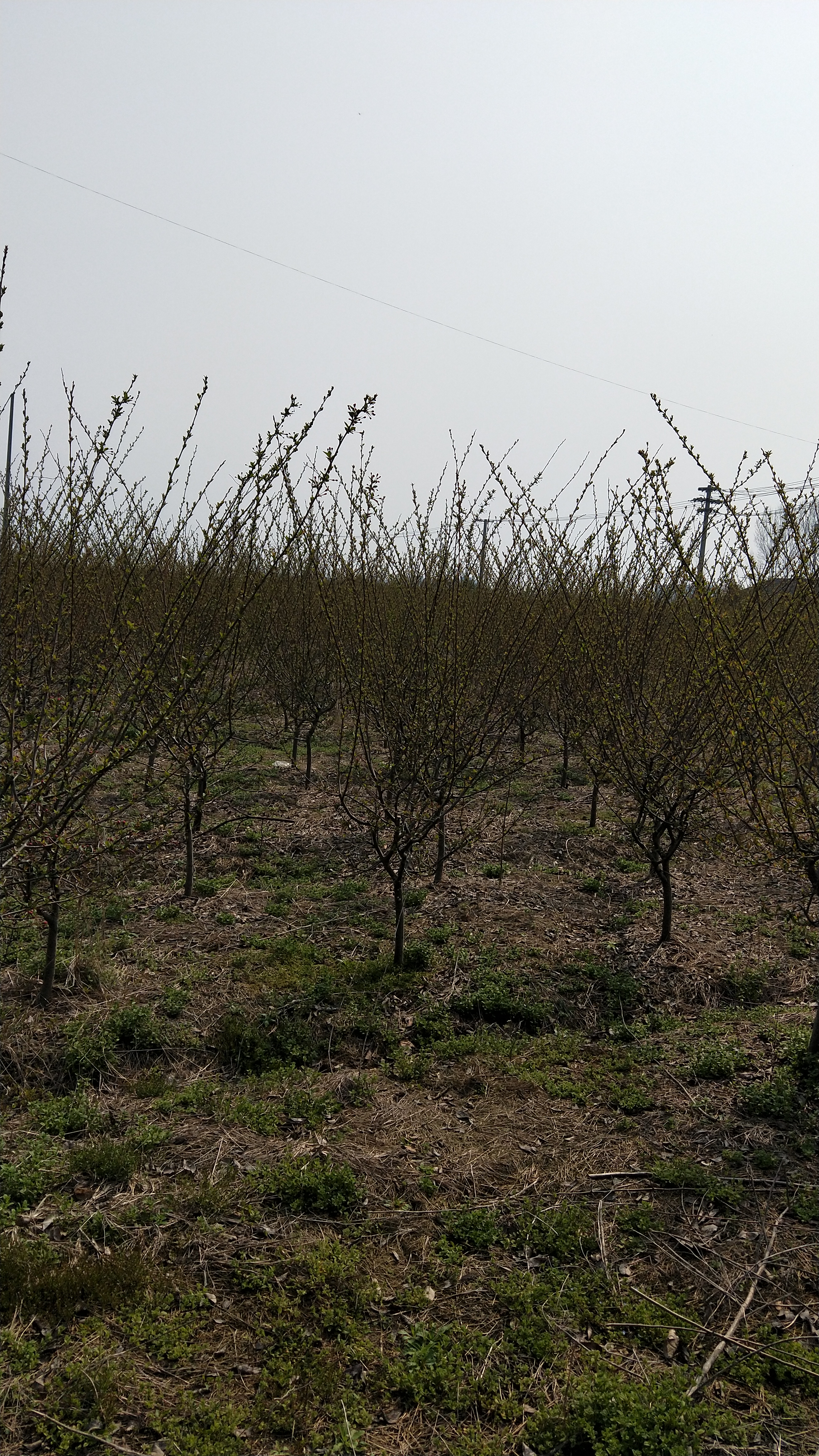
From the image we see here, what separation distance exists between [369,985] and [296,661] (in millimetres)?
4975

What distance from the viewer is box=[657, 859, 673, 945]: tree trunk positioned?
16.8ft

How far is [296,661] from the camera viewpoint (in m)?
8.82

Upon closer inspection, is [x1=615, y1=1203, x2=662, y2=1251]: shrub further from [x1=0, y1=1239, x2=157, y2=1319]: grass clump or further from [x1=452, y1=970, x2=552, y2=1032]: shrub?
[x1=0, y1=1239, x2=157, y2=1319]: grass clump

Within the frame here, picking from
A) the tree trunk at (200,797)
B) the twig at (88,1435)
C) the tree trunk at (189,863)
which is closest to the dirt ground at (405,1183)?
the twig at (88,1435)

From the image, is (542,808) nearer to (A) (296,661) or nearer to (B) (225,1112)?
(A) (296,661)

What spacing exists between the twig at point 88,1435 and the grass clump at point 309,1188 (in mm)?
897

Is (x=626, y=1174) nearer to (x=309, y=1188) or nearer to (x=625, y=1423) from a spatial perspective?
(x=625, y=1423)

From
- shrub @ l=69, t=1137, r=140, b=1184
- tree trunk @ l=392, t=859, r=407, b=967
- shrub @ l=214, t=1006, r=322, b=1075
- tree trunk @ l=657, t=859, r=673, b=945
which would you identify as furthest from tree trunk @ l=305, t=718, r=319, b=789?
shrub @ l=69, t=1137, r=140, b=1184

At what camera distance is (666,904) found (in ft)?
16.9

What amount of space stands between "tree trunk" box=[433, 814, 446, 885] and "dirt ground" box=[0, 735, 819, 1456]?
1.72 ft

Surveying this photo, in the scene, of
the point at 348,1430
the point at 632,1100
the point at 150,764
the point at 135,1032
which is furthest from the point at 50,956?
the point at 150,764

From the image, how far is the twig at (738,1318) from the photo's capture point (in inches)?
86.1

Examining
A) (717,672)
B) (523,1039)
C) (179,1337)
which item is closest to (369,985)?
(523,1039)

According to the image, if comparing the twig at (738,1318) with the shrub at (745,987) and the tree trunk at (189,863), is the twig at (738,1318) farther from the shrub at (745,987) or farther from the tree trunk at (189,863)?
the tree trunk at (189,863)
